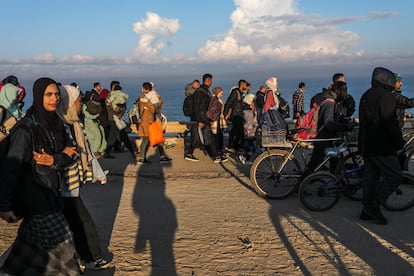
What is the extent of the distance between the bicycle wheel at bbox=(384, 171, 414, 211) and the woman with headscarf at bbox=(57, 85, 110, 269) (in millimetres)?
3968

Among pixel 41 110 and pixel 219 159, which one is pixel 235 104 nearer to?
pixel 219 159

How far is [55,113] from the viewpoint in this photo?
3.29 meters

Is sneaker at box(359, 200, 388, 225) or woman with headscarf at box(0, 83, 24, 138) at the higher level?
woman with headscarf at box(0, 83, 24, 138)

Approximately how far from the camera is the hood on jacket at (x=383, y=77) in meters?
5.11

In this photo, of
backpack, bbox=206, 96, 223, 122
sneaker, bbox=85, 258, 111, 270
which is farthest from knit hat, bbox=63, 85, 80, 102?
backpack, bbox=206, 96, 223, 122

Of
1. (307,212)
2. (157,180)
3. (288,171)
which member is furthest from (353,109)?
(157,180)

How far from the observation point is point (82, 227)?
3805 mm

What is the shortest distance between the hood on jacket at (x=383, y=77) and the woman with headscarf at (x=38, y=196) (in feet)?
12.3

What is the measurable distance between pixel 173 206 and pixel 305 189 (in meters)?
1.92

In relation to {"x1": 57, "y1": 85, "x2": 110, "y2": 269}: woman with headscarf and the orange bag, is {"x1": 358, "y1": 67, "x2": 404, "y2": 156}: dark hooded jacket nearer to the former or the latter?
{"x1": 57, "y1": 85, "x2": 110, "y2": 269}: woman with headscarf

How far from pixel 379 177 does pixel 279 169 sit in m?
1.50

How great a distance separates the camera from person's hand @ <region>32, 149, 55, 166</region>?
2.97 metres

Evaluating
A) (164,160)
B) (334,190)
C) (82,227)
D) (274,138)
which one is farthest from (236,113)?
(82,227)

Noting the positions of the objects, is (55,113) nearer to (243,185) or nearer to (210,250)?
(210,250)
